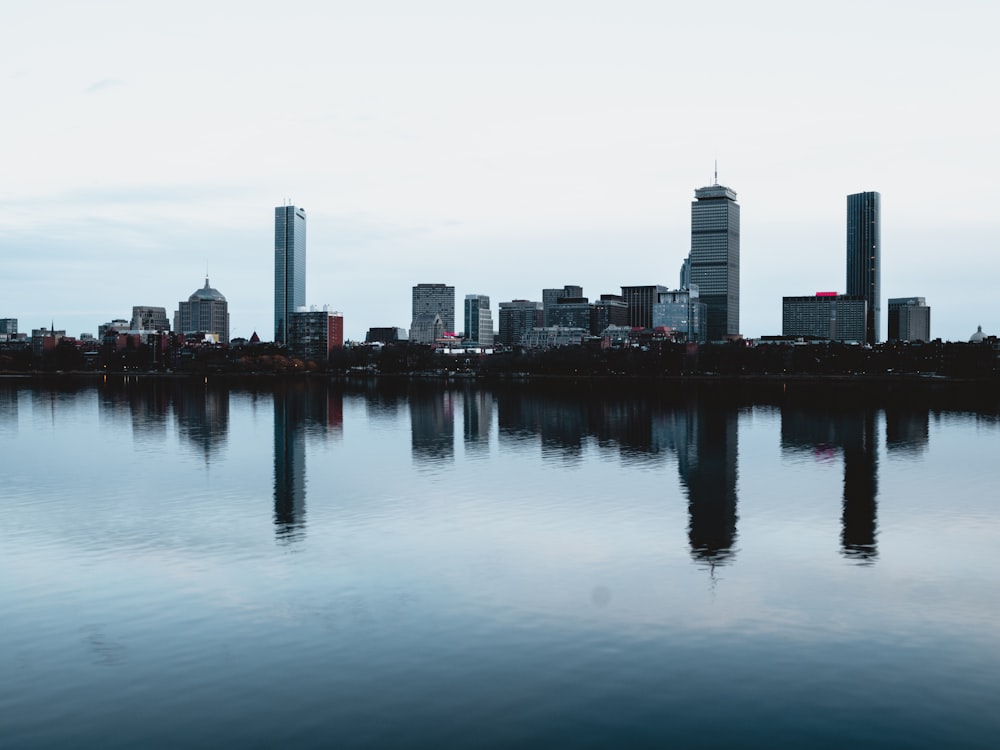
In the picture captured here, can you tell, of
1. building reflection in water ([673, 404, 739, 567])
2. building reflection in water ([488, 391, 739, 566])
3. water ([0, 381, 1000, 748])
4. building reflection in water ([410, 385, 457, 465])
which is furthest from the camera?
building reflection in water ([410, 385, 457, 465])

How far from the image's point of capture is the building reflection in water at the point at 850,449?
35344mm

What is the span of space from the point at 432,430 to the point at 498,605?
2414 inches

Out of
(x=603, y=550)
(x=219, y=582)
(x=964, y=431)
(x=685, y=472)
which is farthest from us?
(x=964, y=431)

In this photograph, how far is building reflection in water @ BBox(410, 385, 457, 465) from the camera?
212ft

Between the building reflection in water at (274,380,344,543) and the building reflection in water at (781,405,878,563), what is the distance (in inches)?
832

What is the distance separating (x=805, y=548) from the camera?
3325 centimetres

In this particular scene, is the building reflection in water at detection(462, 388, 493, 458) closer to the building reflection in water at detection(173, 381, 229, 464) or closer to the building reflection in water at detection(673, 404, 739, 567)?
the building reflection in water at detection(673, 404, 739, 567)

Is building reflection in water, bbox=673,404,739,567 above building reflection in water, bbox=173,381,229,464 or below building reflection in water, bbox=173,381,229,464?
above

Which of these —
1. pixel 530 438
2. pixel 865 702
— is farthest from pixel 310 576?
pixel 530 438

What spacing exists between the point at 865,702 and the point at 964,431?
7408 centimetres

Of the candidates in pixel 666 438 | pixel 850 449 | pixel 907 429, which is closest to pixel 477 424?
pixel 666 438

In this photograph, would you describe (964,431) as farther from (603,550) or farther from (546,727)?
(546,727)

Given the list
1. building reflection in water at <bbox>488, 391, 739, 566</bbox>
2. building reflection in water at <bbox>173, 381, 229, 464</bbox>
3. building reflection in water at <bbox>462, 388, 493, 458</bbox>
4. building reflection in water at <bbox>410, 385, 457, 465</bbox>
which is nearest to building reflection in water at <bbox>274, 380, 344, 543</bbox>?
building reflection in water at <bbox>173, 381, 229, 464</bbox>

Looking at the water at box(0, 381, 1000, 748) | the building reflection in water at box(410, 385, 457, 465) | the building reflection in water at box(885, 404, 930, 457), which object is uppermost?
the water at box(0, 381, 1000, 748)
